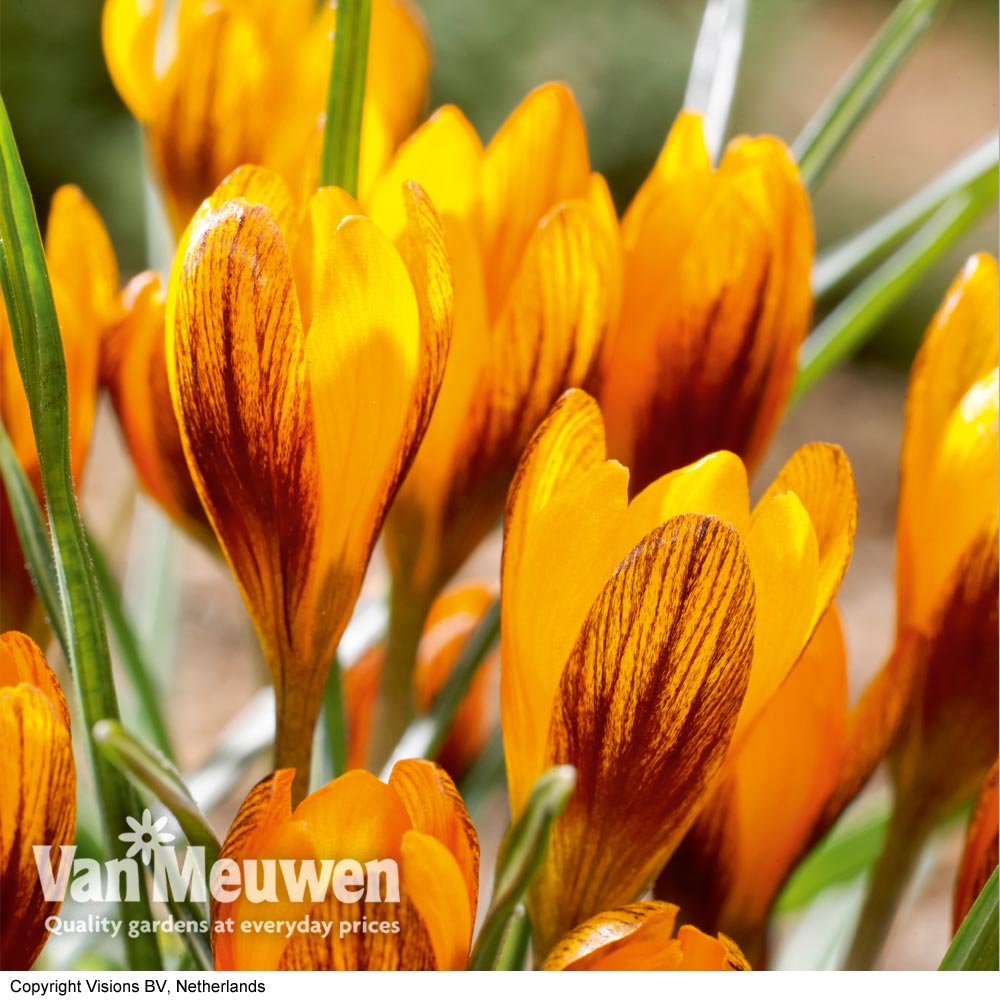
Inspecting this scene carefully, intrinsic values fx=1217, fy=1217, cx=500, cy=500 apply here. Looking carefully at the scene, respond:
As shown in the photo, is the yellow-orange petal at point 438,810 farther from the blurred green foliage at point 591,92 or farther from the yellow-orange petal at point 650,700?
the blurred green foliage at point 591,92

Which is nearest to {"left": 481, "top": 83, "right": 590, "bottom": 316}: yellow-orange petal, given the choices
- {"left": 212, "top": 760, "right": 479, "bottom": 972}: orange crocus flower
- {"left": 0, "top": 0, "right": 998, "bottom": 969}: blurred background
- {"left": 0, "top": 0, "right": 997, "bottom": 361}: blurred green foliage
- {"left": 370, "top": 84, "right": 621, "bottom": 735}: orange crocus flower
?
{"left": 370, "top": 84, "right": 621, "bottom": 735}: orange crocus flower

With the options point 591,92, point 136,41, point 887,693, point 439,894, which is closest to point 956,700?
point 887,693

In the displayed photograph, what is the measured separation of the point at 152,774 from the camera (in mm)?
170

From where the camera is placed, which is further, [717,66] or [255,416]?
[717,66]

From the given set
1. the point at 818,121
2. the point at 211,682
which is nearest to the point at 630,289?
the point at 818,121

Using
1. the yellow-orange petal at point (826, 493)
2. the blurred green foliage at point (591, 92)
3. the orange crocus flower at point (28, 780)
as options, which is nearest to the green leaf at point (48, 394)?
the orange crocus flower at point (28, 780)

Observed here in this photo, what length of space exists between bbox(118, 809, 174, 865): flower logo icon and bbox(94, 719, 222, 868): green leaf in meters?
0.02

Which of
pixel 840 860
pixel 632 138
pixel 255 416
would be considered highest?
pixel 632 138

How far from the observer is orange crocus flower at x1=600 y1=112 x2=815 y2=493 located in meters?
0.24

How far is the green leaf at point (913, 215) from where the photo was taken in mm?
292

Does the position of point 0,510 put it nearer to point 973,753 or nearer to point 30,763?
point 30,763

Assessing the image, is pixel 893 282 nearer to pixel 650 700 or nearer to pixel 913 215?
pixel 913 215

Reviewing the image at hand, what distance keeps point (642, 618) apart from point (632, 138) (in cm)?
128

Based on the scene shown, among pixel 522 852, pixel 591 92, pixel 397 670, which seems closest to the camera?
pixel 522 852
